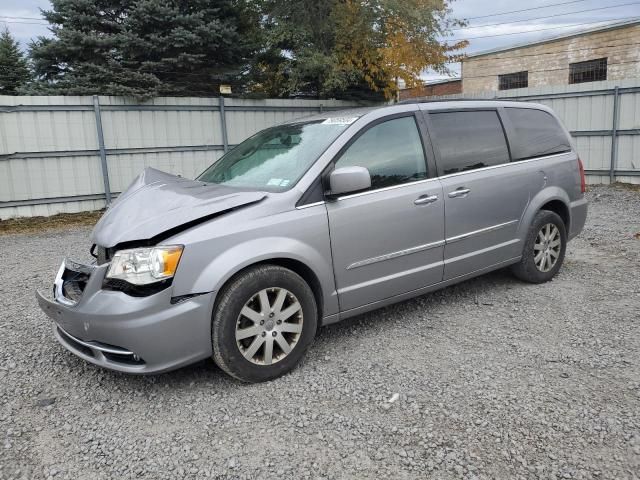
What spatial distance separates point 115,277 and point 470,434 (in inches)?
83.2

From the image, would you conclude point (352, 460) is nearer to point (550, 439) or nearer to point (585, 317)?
point (550, 439)

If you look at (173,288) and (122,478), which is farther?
(173,288)

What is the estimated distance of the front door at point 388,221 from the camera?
3615 millimetres

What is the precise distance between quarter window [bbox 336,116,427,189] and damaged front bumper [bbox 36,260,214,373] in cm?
145

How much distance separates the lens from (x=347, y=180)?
11.2 feet

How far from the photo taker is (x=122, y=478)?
2443 mm

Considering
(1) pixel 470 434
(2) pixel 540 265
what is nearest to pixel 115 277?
(1) pixel 470 434

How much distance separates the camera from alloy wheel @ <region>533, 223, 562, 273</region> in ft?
16.5

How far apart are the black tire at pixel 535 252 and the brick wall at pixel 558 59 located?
18.4 m

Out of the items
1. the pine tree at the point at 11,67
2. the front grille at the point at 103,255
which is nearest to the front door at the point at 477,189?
the front grille at the point at 103,255

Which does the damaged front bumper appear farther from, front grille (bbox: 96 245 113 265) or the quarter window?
the quarter window

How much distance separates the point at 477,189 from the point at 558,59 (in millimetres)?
21518

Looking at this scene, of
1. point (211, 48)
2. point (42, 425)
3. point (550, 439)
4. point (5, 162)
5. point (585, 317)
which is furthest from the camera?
point (211, 48)

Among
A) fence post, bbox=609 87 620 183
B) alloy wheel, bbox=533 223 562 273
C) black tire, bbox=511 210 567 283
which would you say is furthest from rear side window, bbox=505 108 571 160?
fence post, bbox=609 87 620 183
